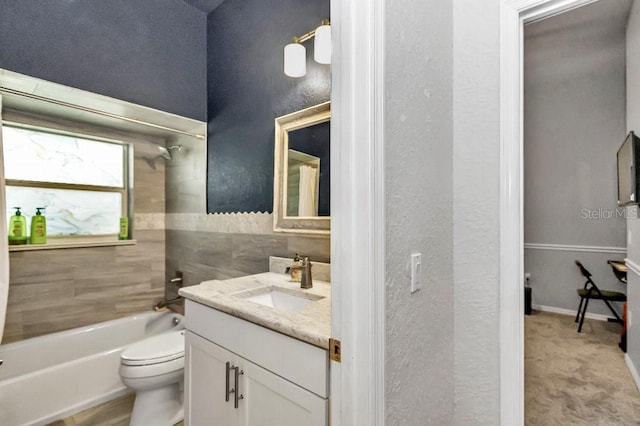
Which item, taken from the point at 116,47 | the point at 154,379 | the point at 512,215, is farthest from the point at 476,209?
the point at 116,47

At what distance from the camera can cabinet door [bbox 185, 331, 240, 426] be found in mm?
1230

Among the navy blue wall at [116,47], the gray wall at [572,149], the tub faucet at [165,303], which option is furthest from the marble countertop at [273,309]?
the gray wall at [572,149]

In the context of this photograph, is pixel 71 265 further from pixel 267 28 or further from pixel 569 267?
pixel 569 267

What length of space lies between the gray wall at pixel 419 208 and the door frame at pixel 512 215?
0.17 m

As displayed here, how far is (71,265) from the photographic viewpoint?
7.90ft

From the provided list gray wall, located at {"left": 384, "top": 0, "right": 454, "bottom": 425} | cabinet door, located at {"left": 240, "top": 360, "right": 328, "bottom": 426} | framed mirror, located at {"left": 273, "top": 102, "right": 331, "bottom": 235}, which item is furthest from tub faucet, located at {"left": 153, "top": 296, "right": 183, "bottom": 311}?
gray wall, located at {"left": 384, "top": 0, "right": 454, "bottom": 425}

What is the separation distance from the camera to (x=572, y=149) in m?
3.55

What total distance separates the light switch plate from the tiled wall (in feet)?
8.78

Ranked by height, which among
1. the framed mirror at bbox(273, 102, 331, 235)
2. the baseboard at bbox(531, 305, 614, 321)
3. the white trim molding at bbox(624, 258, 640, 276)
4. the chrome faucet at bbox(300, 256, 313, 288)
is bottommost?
the baseboard at bbox(531, 305, 614, 321)

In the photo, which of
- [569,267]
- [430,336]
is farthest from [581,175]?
[430,336]

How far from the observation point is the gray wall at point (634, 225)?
212 cm

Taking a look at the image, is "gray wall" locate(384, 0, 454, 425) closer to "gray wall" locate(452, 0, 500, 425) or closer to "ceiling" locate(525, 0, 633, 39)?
"gray wall" locate(452, 0, 500, 425)

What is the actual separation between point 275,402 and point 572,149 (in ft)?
13.8

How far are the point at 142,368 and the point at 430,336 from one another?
1.64 m
